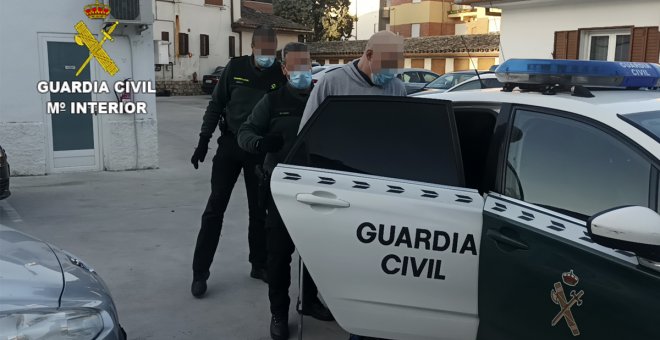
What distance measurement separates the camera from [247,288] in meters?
4.42

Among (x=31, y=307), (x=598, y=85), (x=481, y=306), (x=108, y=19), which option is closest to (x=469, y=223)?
(x=481, y=306)

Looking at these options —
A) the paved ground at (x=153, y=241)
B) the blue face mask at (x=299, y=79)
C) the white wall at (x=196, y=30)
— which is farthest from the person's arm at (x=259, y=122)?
the white wall at (x=196, y=30)

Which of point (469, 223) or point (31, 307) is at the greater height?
point (469, 223)

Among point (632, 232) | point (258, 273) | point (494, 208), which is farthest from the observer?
point (258, 273)

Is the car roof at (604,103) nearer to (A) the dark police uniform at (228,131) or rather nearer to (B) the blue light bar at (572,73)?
(B) the blue light bar at (572,73)

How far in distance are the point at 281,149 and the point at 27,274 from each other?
1.53 meters

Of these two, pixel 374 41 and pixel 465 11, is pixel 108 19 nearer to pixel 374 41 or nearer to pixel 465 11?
pixel 374 41

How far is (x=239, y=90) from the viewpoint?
4.18m

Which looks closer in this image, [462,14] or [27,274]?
[27,274]

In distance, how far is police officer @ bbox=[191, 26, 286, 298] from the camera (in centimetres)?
413

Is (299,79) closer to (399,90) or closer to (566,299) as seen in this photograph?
(399,90)

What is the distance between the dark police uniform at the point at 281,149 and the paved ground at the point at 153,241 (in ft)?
1.14

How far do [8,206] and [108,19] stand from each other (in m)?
2.84

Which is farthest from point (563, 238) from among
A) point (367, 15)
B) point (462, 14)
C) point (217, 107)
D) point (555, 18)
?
point (367, 15)
